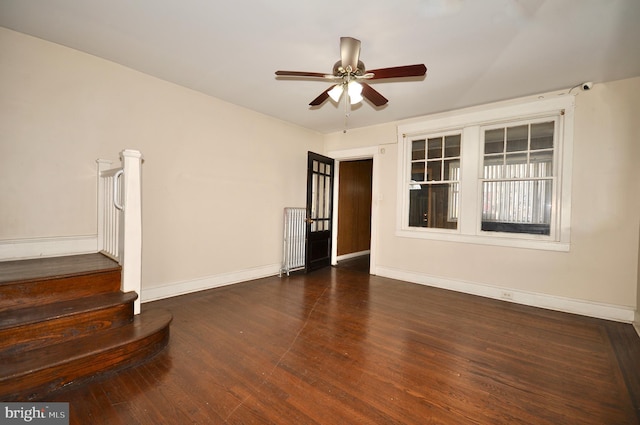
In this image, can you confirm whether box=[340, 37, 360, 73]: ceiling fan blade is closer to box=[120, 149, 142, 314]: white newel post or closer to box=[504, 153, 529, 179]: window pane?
box=[120, 149, 142, 314]: white newel post

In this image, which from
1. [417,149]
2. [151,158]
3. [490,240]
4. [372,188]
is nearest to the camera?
[151,158]

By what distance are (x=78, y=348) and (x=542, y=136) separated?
5.30m

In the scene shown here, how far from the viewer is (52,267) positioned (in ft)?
7.33

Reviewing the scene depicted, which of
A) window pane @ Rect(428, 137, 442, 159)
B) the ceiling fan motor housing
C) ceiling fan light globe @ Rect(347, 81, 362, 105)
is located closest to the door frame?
window pane @ Rect(428, 137, 442, 159)

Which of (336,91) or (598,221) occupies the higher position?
(336,91)

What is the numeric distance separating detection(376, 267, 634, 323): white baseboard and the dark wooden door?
1537 mm

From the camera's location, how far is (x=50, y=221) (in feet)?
8.60

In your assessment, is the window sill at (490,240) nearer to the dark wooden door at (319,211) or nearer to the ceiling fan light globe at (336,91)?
the dark wooden door at (319,211)

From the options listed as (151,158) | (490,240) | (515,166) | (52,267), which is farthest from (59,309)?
(515,166)

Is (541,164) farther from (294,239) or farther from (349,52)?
(294,239)

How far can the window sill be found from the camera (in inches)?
132

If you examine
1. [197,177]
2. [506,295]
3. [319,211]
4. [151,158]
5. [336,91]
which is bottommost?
[506,295]

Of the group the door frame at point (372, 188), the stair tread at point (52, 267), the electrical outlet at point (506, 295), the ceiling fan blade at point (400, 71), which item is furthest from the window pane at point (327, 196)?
the stair tread at point (52, 267)

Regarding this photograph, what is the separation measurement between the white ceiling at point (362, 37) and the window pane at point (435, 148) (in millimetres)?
996
